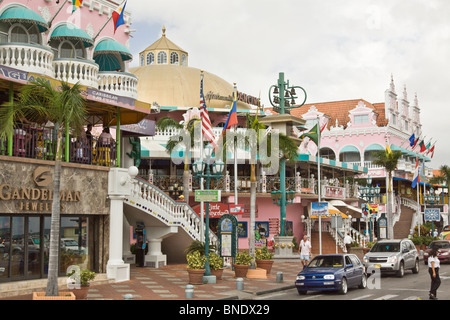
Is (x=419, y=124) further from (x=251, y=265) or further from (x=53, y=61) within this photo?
(x=53, y=61)

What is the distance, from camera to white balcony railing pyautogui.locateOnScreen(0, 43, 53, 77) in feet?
72.4

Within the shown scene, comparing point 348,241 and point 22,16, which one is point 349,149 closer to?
point 348,241

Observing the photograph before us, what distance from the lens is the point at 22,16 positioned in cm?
2373

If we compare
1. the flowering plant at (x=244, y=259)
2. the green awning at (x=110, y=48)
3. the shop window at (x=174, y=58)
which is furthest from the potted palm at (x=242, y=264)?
the shop window at (x=174, y=58)

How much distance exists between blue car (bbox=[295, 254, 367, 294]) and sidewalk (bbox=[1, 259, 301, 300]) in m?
1.63

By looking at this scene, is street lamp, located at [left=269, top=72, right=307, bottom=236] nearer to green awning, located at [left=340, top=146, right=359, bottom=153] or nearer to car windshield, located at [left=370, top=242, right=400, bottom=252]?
car windshield, located at [left=370, top=242, right=400, bottom=252]

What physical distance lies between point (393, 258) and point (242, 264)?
6.90 metres

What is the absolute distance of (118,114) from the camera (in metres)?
24.8

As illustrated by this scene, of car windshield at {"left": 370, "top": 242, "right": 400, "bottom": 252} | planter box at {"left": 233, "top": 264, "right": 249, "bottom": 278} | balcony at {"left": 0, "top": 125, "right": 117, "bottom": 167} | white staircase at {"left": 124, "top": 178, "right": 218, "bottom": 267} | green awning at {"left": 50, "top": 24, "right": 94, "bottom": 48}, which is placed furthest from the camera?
car windshield at {"left": 370, "top": 242, "right": 400, "bottom": 252}

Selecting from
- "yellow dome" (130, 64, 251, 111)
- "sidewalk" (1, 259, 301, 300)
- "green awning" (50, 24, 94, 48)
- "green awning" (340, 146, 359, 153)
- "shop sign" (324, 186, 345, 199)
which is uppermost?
"yellow dome" (130, 64, 251, 111)

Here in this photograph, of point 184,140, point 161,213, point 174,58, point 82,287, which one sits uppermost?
point 174,58

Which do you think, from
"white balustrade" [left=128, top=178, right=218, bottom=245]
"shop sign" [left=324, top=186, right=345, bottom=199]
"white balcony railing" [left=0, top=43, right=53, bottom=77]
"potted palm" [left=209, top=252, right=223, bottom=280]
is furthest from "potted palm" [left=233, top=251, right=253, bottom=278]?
"shop sign" [left=324, top=186, right=345, bottom=199]

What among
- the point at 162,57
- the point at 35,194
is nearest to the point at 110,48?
the point at 35,194

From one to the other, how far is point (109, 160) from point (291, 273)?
10550 mm
